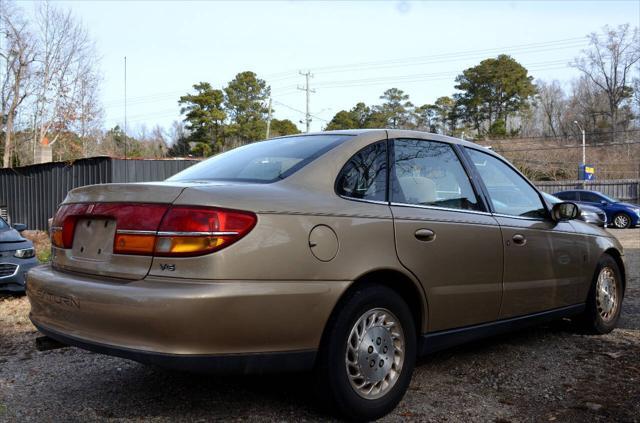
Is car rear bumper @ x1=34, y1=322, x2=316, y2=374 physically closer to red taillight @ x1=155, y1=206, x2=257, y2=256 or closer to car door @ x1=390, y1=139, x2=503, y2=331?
red taillight @ x1=155, y1=206, x2=257, y2=256

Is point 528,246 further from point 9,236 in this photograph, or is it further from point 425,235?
point 9,236

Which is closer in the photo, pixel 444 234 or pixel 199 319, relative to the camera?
pixel 199 319

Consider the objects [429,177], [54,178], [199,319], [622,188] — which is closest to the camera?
[199,319]

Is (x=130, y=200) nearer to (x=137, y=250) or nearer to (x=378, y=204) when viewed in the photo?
(x=137, y=250)

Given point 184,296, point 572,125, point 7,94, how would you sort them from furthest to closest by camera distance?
point 572,125, point 7,94, point 184,296

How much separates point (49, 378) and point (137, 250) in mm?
1758

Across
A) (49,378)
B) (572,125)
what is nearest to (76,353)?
(49,378)

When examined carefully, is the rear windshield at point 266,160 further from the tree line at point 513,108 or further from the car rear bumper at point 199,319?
the tree line at point 513,108

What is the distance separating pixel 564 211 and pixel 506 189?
579 millimetres

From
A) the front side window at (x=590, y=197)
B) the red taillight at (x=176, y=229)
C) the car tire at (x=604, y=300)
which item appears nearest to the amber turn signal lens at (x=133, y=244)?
the red taillight at (x=176, y=229)

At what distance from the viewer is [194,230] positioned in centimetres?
265

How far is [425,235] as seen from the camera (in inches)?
133

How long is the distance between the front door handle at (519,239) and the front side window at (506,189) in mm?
182

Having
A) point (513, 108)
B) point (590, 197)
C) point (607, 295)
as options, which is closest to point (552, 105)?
point (513, 108)
